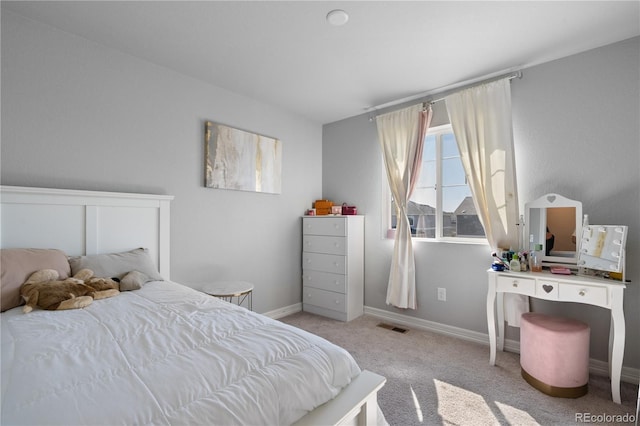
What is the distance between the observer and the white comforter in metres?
0.76

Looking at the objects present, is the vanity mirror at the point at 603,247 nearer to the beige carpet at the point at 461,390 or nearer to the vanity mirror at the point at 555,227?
the vanity mirror at the point at 555,227

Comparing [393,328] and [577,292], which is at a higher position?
[577,292]

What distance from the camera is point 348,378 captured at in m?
1.16

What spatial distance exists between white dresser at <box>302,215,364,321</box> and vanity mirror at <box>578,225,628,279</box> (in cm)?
198

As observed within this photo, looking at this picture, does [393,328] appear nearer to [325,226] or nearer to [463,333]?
[463,333]

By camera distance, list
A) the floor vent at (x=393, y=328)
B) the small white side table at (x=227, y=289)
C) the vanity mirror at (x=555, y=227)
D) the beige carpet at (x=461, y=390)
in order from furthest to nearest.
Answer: the floor vent at (x=393, y=328)
the small white side table at (x=227, y=289)
the vanity mirror at (x=555, y=227)
the beige carpet at (x=461, y=390)

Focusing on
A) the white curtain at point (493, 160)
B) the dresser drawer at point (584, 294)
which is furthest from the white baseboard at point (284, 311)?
the dresser drawer at point (584, 294)

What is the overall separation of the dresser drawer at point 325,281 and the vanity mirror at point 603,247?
2079mm

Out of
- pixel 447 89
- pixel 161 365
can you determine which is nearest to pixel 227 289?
pixel 161 365

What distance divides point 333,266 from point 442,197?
1411 mm

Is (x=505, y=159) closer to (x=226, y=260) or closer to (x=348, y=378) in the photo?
(x=348, y=378)

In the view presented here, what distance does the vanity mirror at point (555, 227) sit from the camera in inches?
89.4

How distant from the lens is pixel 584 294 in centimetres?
196

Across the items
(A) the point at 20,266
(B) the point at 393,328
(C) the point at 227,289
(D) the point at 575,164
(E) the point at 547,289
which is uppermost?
(D) the point at 575,164
